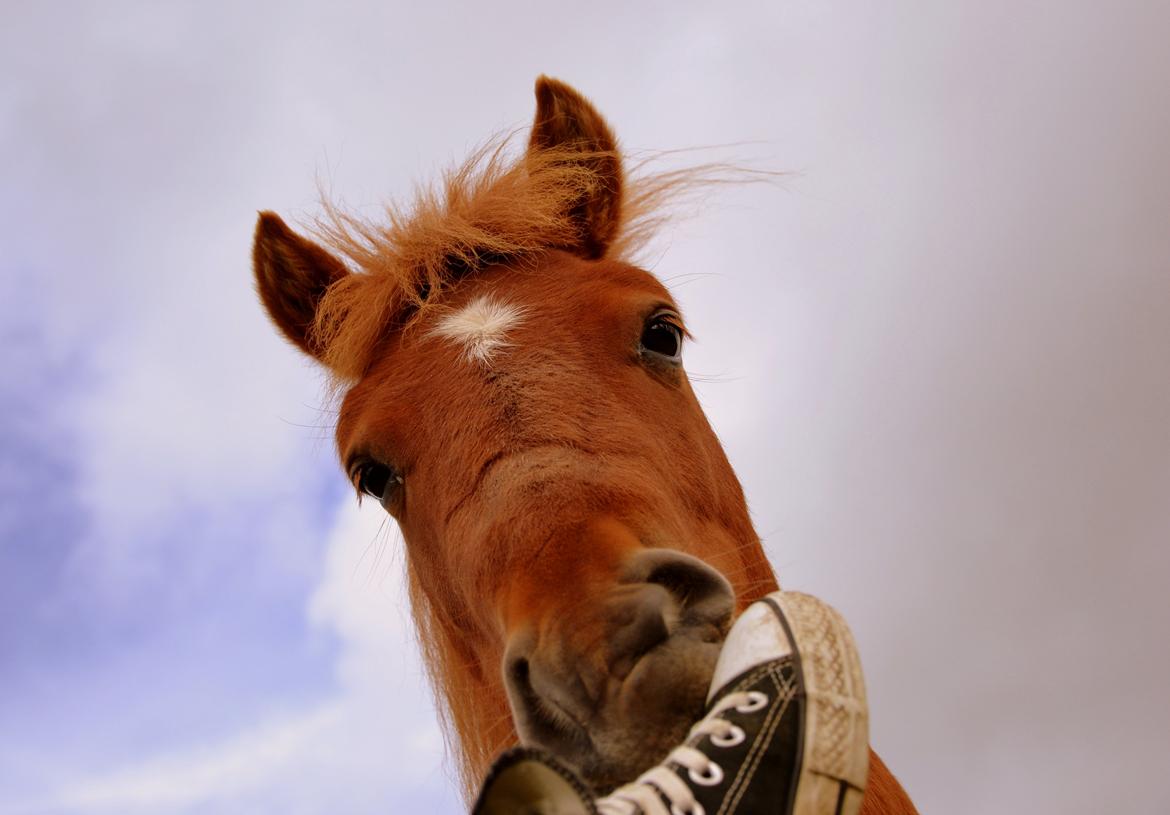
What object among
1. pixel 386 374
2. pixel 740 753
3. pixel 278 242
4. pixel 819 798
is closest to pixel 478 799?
pixel 740 753

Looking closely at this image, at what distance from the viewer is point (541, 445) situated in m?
2.41

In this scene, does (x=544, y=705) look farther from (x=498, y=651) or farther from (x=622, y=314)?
(x=622, y=314)

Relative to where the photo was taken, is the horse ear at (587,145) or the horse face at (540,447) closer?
the horse face at (540,447)

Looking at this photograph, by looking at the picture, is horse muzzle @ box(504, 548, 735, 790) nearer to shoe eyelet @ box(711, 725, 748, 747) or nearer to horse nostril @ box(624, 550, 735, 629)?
horse nostril @ box(624, 550, 735, 629)

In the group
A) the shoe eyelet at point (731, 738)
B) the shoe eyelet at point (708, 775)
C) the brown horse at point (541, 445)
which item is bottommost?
the shoe eyelet at point (708, 775)

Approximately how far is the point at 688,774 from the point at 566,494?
0.81 m

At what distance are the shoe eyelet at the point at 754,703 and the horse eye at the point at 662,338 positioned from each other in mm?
1522

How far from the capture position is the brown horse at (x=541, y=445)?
6.04 ft

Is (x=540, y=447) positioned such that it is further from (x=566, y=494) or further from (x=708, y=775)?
(x=708, y=775)

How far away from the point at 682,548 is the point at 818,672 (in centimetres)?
65

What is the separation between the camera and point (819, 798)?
1.63 metres

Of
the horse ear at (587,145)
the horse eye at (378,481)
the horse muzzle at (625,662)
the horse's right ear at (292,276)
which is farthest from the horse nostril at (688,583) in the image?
the horse's right ear at (292,276)

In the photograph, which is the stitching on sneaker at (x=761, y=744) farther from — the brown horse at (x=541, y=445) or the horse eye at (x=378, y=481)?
the horse eye at (x=378, y=481)

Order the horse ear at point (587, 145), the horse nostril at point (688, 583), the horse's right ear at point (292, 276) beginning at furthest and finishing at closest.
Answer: the horse's right ear at point (292, 276), the horse ear at point (587, 145), the horse nostril at point (688, 583)
